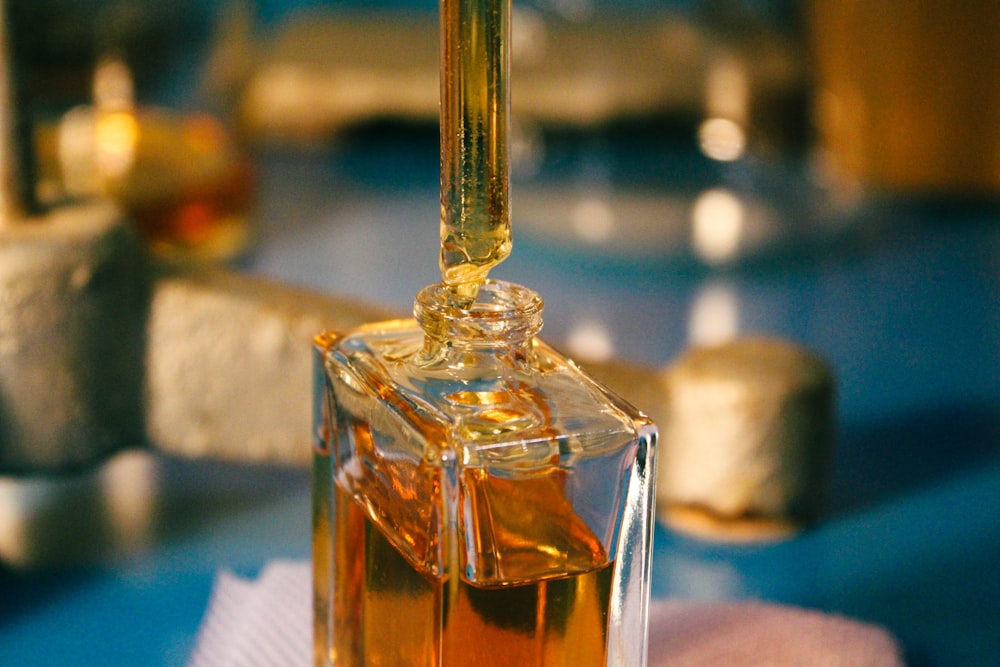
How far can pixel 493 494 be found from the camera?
194 mm

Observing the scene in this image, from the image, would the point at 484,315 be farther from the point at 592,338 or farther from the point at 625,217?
the point at 625,217

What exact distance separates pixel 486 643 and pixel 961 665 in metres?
0.12

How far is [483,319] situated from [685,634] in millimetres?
95

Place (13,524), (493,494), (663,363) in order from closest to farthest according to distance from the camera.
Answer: (493,494) → (13,524) → (663,363)

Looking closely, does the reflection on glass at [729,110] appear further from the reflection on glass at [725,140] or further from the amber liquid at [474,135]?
the amber liquid at [474,135]

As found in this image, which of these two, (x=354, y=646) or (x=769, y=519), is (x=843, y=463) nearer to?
(x=769, y=519)


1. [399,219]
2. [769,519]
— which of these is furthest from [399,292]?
[769,519]

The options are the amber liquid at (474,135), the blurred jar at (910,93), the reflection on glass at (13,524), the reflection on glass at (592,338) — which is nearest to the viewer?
the amber liquid at (474,135)

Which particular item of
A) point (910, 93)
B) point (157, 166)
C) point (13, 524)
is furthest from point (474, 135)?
point (910, 93)

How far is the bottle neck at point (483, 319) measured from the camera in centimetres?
20

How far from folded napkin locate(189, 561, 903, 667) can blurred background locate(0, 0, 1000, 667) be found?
1 centimetres

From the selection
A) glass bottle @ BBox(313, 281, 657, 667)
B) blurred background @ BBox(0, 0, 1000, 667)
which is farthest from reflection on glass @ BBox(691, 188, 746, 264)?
glass bottle @ BBox(313, 281, 657, 667)

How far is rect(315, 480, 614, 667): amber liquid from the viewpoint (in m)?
0.20

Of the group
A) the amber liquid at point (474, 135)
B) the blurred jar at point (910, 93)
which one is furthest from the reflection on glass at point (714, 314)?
the amber liquid at point (474, 135)
